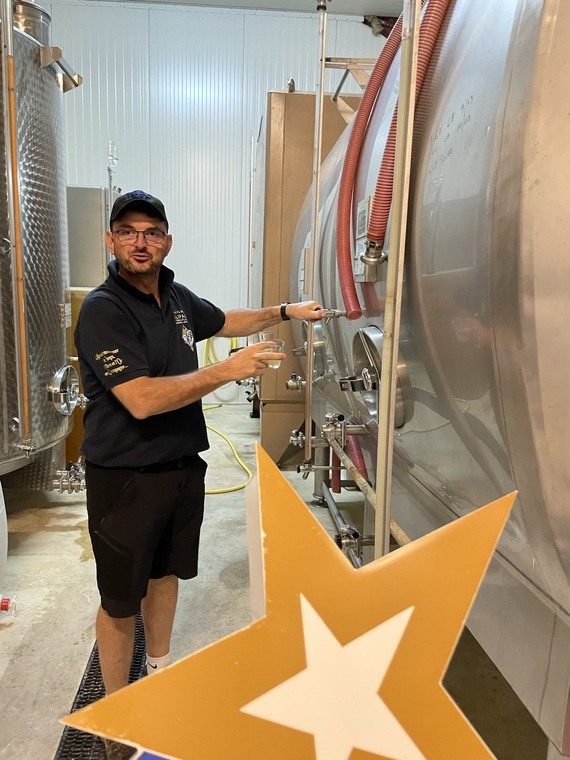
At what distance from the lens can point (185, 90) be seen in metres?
5.46

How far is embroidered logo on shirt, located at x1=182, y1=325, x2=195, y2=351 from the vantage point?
1.51 metres

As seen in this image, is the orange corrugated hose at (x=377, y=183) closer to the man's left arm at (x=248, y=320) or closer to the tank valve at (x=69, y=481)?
the man's left arm at (x=248, y=320)

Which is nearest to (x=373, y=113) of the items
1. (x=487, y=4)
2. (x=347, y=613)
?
(x=487, y=4)

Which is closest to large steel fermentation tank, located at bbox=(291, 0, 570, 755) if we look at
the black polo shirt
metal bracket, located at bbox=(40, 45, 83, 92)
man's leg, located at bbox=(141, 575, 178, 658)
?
the black polo shirt

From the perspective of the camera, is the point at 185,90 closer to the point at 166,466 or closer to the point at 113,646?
the point at 166,466

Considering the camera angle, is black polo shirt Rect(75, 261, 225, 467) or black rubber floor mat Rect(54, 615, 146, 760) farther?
black rubber floor mat Rect(54, 615, 146, 760)

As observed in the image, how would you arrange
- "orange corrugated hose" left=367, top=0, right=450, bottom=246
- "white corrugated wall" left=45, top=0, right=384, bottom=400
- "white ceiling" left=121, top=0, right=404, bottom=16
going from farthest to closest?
"white corrugated wall" left=45, top=0, right=384, bottom=400 < "white ceiling" left=121, top=0, right=404, bottom=16 < "orange corrugated hose" left=367, top=0, right=450, bottom=246

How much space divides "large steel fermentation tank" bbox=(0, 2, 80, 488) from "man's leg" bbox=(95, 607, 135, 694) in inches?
43.8

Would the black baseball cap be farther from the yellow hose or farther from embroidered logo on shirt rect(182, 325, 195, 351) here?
the yellow hose

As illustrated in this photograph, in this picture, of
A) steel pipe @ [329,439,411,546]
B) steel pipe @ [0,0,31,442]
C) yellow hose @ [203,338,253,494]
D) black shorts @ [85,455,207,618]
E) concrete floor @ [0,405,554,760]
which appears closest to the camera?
steel pipe @ [329,439,411,546]

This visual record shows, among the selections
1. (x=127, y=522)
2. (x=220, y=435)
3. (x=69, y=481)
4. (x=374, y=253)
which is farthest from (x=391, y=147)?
(x=220, y=435)

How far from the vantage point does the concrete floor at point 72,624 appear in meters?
1.54

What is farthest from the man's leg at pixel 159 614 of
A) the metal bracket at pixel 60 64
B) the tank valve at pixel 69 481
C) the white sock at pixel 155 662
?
the metal bracket at pixel 60 64

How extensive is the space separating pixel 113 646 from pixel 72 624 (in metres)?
0.66
